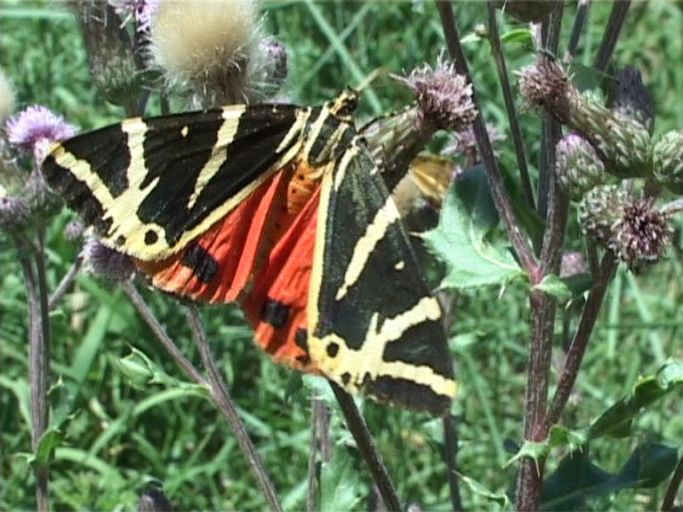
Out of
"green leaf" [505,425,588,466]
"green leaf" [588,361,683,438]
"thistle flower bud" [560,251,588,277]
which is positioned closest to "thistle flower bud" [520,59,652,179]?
"green leaf" [588,361,683,438]

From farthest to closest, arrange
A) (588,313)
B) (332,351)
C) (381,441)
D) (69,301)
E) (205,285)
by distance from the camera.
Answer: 1. (69,301)
2. (381,441)
3. (588,313)
4. (205,285)
5. (332,351)

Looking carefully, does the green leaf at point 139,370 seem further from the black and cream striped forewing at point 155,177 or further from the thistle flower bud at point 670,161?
the thistle flower bud at point 670,161

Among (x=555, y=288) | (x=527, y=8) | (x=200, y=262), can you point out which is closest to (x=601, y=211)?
(x=555, y=288)

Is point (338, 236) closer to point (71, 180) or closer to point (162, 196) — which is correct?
point (162, 196)

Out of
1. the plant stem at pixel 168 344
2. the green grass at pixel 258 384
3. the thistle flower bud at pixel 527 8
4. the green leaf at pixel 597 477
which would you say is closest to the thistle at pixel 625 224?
the thistle flower bud at pixel 527 8

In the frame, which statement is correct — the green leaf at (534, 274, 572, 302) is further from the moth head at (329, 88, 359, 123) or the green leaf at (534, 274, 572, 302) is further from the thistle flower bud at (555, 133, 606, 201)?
the moth head at (329, 88, 359, 123)

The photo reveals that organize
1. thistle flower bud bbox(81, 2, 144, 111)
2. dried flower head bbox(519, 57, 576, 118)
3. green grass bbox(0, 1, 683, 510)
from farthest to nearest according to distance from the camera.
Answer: green grass bbox(0, 1, 683, 510) → thistle flower bud bbox(81, 2, 144, 111) → dried flower head bbox(519, 57, 576, 118)

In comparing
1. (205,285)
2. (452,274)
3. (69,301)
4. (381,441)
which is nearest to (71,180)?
(205,285)

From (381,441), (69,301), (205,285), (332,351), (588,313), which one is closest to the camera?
(332,351)
